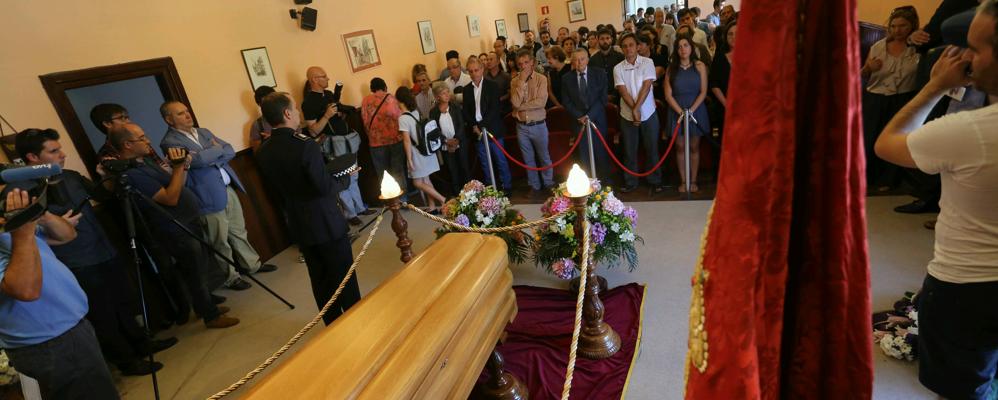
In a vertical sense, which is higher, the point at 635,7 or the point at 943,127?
the point at 635,7

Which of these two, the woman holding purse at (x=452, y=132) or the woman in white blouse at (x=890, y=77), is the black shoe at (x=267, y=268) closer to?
the woman holding purse at (x=452, y=132)

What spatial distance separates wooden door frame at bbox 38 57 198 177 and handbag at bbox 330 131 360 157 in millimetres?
1722

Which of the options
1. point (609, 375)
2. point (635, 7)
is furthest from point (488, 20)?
point (609, 375)

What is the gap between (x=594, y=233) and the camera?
3320mm

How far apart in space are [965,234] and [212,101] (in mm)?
5951

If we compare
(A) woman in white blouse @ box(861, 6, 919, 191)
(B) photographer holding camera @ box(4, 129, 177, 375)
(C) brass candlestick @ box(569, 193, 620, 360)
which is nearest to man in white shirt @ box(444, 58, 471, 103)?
(B) photographer holding camera @ box(4, 129, 177, 375)

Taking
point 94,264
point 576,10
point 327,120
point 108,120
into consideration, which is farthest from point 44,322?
point 576,10

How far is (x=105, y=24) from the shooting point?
4184 mm

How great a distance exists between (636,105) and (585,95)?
594 millimetres

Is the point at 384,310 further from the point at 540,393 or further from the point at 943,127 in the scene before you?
the point at 943,127

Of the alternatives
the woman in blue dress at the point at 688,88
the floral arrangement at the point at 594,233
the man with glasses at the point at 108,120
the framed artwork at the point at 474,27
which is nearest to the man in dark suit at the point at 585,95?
the woman in blue dress at the point at 688,88

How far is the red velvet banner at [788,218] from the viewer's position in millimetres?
561

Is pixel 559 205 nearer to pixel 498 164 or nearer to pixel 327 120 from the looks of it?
pixel 498 164

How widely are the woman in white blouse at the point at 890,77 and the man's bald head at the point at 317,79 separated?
5.89 metres
